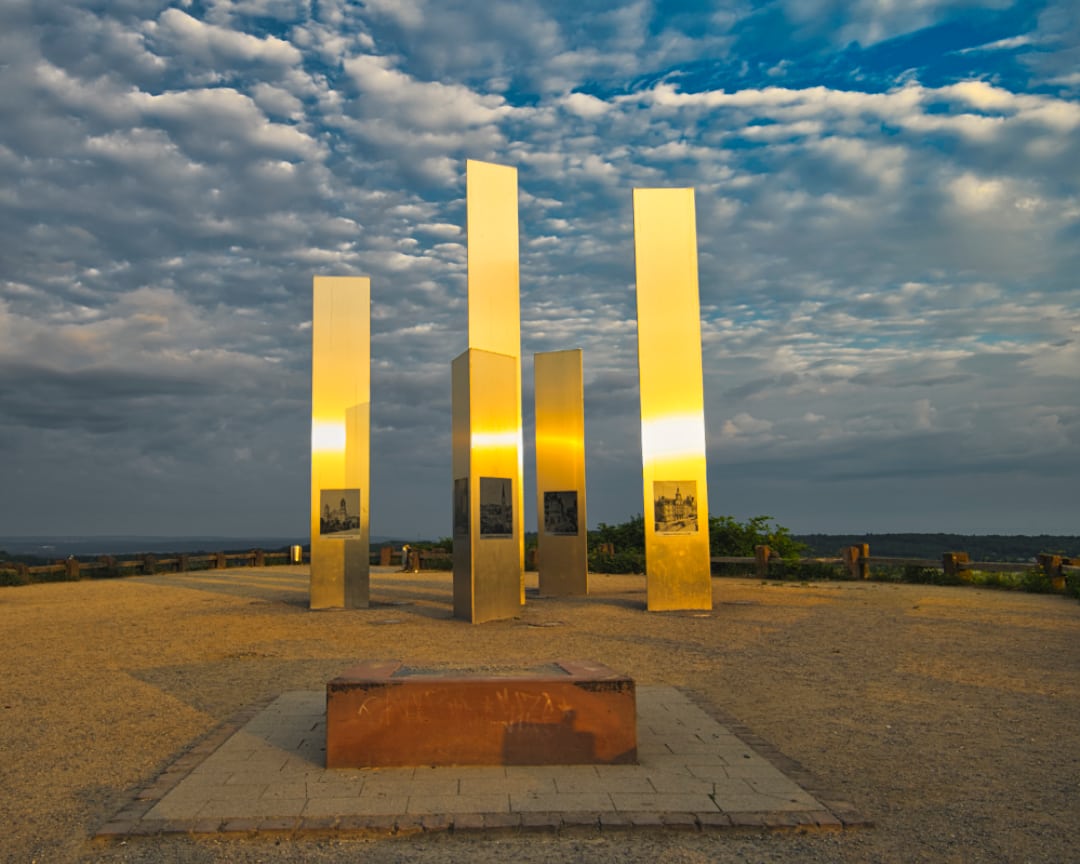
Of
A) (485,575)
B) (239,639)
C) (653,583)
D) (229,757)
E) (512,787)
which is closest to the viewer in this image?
(512,787)

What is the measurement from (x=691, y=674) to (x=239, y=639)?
22.8 ft

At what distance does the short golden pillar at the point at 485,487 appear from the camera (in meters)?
13.9

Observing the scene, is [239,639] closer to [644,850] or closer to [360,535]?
[360,535]

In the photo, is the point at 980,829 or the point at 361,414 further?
the point at 361,414

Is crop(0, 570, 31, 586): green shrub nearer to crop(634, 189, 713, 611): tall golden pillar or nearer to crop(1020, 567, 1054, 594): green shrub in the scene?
crop(634, 189, 713, 611): tall golden pillar

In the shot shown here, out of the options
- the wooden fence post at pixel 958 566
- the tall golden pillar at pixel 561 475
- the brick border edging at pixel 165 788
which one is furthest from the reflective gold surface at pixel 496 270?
the wooden fence post at pixel 958 566

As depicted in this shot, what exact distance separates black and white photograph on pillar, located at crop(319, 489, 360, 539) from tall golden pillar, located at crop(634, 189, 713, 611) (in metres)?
5.84

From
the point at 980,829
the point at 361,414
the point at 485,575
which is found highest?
the point at 361,414

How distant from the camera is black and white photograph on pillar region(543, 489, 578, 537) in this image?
18.7 m

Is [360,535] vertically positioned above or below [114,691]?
above

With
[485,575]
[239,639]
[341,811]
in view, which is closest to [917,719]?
[341,811]

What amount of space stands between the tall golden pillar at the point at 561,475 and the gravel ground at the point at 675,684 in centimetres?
97

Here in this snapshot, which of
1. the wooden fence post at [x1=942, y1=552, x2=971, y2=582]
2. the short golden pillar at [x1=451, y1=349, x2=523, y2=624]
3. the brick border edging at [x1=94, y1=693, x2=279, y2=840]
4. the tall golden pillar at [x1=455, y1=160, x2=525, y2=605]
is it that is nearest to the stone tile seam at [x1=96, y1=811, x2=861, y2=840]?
the brick border edging at [x1=94, y1=693, x2=279, y2=840]

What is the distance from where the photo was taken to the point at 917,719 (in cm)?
736
